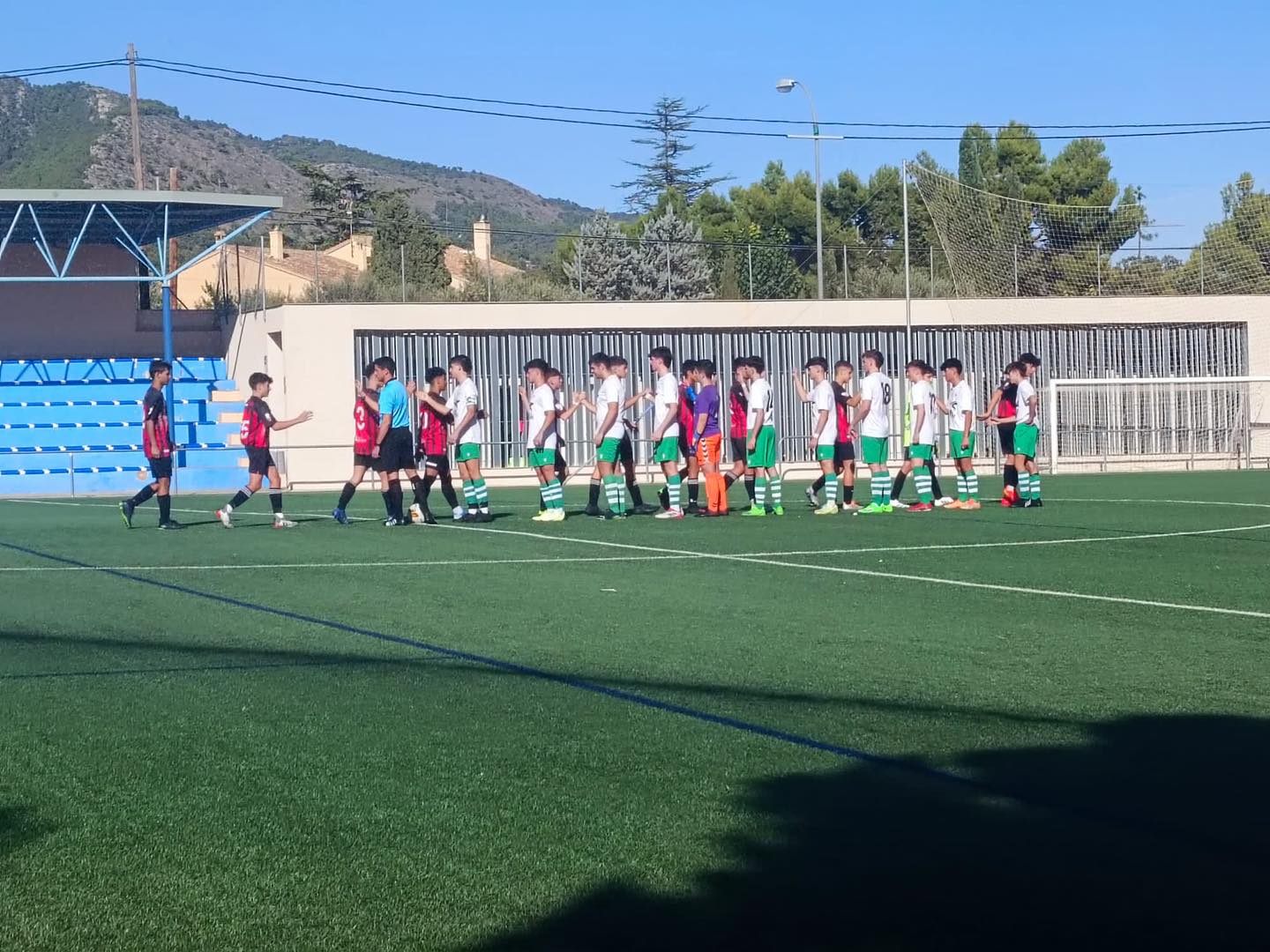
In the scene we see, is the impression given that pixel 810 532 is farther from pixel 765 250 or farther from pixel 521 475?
pixel 765 250


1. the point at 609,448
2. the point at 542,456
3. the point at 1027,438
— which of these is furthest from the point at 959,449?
the point at 542,456

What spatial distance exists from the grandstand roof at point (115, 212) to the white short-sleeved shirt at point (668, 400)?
17.3 meters

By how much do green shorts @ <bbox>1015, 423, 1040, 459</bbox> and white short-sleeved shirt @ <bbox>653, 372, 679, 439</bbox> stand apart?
450 centimetres

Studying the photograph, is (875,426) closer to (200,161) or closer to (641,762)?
(641,762)

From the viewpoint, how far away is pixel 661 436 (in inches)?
715

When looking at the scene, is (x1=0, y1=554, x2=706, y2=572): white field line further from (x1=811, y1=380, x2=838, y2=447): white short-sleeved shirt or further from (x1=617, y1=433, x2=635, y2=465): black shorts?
(x1=811, y1=380, x2=838, y2=447): white short-sleeved shirt

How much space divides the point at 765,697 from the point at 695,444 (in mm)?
12211

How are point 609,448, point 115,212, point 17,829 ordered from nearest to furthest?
point 17,829, point 609,448, point 115,212

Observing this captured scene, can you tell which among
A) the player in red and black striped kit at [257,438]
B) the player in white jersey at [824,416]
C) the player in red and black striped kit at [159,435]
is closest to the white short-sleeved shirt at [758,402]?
the player in white jersey at [824,416]

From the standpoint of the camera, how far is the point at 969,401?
63.3 feet

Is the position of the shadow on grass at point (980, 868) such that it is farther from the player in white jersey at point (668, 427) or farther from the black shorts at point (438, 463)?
the black shorts at point (438, 463)

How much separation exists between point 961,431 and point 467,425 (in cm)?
611

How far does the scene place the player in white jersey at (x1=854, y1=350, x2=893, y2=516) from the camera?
18.4 metres

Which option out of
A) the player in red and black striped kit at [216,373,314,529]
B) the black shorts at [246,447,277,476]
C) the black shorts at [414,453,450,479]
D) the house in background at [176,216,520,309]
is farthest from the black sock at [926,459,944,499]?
the house in background at [176,216,520,309]
